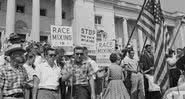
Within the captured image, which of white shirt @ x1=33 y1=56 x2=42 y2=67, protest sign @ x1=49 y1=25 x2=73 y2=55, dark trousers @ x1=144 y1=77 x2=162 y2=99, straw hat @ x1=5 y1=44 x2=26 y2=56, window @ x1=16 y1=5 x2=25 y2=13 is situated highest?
window @ x1=16 y1=5 x2=25 y2=13

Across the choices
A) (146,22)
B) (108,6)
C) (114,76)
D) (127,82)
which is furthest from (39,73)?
(108,6)

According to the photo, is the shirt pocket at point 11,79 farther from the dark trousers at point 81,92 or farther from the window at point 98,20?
the window at point 98,20

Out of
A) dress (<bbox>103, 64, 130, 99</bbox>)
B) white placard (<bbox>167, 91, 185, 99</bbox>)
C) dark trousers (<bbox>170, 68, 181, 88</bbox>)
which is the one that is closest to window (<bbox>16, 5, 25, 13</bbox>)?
dark trousers (<bbox>170, 68, 181, 88</bbox>)

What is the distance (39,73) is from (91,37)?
477cm

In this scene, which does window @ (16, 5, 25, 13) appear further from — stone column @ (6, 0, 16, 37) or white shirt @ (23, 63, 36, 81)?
white shirt @ (23, 63, 36, 81)

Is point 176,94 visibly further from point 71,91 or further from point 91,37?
point 91,37

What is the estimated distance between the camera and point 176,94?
3.58m

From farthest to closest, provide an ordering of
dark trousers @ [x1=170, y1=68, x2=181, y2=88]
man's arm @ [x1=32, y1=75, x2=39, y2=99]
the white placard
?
dark trousers @ [x1=170, y1=68, x2=181, y2=88] < man's arm @ [x1=32, y1=75, x2=39, y2=99] < the white placard

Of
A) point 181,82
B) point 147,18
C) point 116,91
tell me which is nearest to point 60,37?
point 147,18

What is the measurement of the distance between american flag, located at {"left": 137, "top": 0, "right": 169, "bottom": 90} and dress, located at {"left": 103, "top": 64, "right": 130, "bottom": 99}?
5.51ft

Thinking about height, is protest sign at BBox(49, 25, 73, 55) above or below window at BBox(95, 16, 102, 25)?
below

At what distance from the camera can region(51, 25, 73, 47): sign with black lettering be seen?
9.15 m

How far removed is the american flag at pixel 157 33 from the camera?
6.67 meters

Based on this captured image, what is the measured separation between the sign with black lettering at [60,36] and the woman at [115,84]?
4000mm
